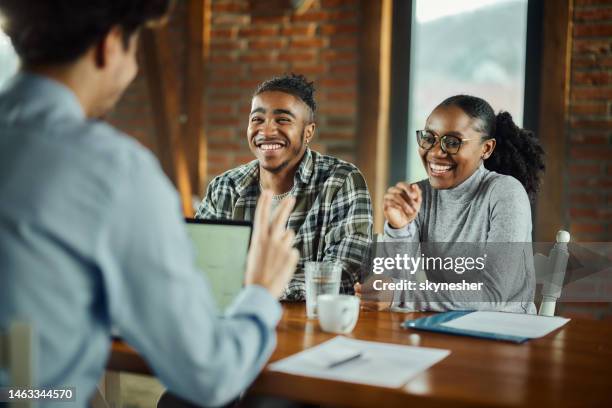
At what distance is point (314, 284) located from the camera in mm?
1428

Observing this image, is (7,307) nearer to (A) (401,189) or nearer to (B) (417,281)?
(A) (401,189)

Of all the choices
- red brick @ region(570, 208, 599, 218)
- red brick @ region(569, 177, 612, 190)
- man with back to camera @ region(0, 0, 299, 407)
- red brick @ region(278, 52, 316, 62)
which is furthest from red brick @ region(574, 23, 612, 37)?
man with back to camera @ region(0, 0, 299, 407)

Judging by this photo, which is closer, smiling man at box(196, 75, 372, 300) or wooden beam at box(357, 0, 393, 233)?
smiling man at box(196, 75, 372, 300)

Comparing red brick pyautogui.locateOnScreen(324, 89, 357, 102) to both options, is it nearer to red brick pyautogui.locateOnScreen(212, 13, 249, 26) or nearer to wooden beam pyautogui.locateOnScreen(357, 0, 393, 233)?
wooden beam pyautogui.locateOnScreen(357, 0, 393, 233)

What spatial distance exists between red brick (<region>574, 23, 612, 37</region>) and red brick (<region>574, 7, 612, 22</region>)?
0.11ft

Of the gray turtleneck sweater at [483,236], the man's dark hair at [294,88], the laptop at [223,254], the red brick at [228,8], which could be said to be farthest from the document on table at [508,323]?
the red brick at [228,8]

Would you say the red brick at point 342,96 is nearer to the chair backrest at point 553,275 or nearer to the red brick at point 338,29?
the red brick at point 338,29

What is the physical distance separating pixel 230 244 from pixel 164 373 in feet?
1.69

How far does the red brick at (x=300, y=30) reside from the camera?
3.48m

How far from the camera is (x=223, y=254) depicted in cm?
127

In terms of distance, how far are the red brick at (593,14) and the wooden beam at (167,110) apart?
87.7 inches

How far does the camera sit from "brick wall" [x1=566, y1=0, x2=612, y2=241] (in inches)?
116

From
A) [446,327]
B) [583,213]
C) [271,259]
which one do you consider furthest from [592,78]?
[271,259]

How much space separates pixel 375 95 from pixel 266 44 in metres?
0.73
